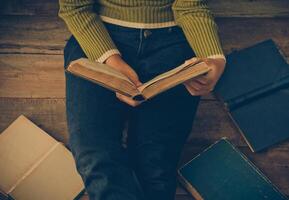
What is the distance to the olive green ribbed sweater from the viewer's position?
1216mm

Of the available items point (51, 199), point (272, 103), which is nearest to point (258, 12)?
point (272, 103)

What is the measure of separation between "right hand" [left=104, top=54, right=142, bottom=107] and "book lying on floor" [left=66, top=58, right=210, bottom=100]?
11cm

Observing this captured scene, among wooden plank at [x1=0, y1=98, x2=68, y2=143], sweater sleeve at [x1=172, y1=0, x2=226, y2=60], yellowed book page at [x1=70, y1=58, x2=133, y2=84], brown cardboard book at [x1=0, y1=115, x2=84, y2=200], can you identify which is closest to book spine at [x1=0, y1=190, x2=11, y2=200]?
brown cardboard book at [x1=0, y1=115, x2=84, y2=200]

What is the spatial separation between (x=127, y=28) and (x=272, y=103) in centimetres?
59

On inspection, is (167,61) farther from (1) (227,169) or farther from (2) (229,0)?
(2) (229,0)

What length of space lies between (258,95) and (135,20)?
53cm

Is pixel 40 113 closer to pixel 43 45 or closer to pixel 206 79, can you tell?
pixel 43 45

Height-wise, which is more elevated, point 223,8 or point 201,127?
point 223,8

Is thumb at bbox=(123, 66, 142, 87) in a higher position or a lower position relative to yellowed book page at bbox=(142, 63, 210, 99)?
lower

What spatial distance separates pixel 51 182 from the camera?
1404 millimetres

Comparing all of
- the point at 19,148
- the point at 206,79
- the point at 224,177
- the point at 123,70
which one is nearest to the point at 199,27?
the point at 206,79

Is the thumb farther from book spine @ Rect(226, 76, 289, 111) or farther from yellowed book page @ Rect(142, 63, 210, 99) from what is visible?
book spine @ Rect(226, 76, 289, 111)

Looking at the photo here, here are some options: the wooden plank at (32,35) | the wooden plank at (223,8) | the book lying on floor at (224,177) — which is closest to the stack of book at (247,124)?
the book lying on floor at (224,177)

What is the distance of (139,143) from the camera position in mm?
1216
